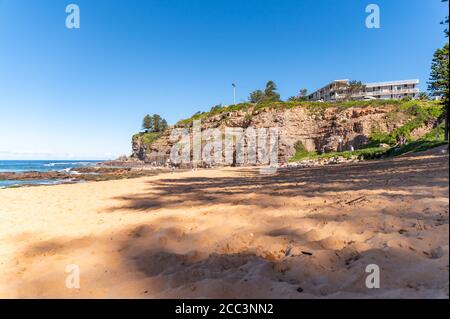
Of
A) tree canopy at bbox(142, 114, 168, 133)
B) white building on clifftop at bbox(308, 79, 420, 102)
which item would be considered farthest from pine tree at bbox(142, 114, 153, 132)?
white building on clifftop at bbox(308, 79, 420, 102)

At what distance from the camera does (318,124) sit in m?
37.6

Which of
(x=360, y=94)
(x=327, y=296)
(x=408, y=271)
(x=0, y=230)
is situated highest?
(x=360, y=94)

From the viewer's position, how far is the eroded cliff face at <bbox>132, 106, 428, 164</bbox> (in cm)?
3325

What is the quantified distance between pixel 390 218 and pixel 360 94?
2817 inches

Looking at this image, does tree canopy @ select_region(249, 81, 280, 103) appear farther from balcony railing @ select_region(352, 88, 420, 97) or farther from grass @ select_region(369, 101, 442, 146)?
grass @ select_region(369, 101, 442, 146)

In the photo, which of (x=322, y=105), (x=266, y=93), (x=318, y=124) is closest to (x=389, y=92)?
(x=266, y=93)

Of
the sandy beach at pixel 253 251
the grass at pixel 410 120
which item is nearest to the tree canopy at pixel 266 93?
the grass at pixel 410 120

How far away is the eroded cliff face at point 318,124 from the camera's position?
33250 mm

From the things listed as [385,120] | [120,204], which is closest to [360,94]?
[385,120]

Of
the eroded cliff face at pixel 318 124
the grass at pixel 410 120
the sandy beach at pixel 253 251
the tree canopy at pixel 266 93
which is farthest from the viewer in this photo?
the tree canopy at pixel 266 93

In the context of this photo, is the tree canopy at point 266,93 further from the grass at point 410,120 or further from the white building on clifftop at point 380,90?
the grass at point 410,120
